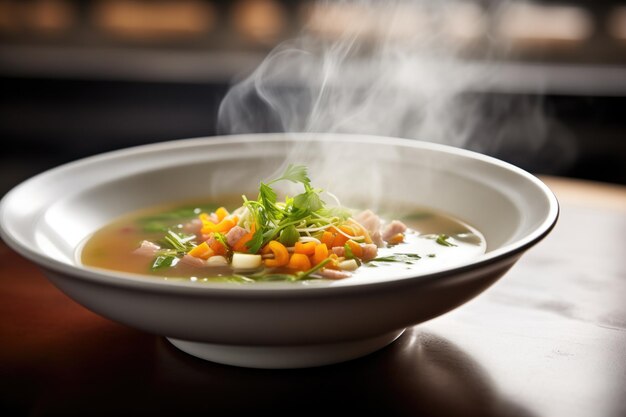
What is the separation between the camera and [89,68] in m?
4.48

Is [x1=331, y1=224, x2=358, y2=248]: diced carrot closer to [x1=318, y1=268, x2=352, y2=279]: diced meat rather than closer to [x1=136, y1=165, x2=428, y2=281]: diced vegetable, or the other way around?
[x1=136, y1=165, x2=428, y2=281]: diced vegetable

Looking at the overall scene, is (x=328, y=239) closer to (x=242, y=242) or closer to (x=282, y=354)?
(x=242, y=242)

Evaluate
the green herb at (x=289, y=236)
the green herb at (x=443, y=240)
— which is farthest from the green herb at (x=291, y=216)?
the green herb at (x=443, y=240)

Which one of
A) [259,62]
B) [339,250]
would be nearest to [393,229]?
[339,250]

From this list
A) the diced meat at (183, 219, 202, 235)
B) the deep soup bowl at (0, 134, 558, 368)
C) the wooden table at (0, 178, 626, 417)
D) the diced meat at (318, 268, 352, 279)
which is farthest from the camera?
the diced meat at (183, 219, 202, 235)

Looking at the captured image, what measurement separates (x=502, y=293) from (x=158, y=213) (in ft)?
2.93

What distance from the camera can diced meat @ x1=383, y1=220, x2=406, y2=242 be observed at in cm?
174

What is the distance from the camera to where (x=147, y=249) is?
5.64 ft

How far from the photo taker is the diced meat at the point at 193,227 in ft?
6.07

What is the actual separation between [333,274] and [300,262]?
9 centimetres

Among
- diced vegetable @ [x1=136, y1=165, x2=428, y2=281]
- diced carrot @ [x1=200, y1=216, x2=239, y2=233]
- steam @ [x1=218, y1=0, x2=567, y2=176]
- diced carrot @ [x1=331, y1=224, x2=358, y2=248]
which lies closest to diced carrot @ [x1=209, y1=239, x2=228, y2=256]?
diced vegetable @ [x1=136, y1=165, x2=428, y2=281]

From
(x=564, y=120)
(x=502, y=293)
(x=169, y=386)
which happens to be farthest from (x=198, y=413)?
(x=564, y=120)

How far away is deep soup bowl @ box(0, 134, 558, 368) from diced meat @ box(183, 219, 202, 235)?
0.64 feet

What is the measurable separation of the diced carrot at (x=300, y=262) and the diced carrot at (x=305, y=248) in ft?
0.06
